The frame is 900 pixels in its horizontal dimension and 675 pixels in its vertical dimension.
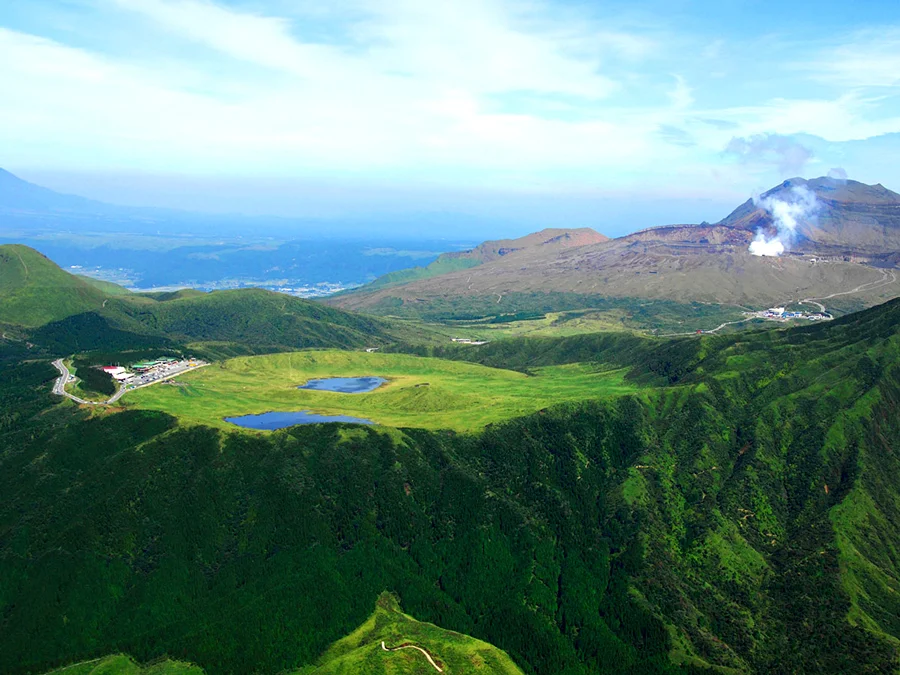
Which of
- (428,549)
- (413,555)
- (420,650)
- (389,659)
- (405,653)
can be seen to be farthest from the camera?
(428,549)

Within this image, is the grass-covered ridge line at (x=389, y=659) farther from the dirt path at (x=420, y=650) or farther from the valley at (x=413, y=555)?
the valley at (x=413, y=555)

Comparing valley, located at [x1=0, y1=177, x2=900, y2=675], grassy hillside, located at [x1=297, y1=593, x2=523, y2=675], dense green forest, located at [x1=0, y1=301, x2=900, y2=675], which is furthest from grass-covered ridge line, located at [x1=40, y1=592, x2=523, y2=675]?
dense green forest, located at [x1=0, y1=301, x2=900, y2=675]

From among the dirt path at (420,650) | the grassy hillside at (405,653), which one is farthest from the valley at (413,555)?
the grassy hillside at (405,653)

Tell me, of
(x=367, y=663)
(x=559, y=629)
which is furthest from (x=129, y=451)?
(x=559, y=629)

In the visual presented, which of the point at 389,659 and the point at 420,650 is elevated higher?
the point at 389,659

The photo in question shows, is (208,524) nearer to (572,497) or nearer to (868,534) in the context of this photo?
(572,497)

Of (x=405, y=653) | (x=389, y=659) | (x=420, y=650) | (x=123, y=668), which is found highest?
(x=123, y=668)

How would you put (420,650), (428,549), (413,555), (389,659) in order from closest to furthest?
(389,659) → (420,650) → (413,555) → (428,549)

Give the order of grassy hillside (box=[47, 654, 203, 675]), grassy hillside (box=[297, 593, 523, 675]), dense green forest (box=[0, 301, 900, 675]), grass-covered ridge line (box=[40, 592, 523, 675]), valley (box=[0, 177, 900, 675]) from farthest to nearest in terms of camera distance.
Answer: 1. dense green forest (box=[0, 301, 900, 675])
2. valley (box=[0, 177, 900, 675])
3. grassy hillside (box=[47, 654, 203, 675])
4. grass-covered ridge line (box=[40, 592, 523, 675])
5. grassy hillside (box=[297, 593, 523, 675])

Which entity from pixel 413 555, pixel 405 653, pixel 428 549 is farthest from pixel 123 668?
pixel 428 549

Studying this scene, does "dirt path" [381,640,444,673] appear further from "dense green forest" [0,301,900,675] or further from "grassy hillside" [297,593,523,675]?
"dense green forest" [0,301,900,675]

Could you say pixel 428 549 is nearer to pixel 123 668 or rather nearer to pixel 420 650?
pixel 420 650
